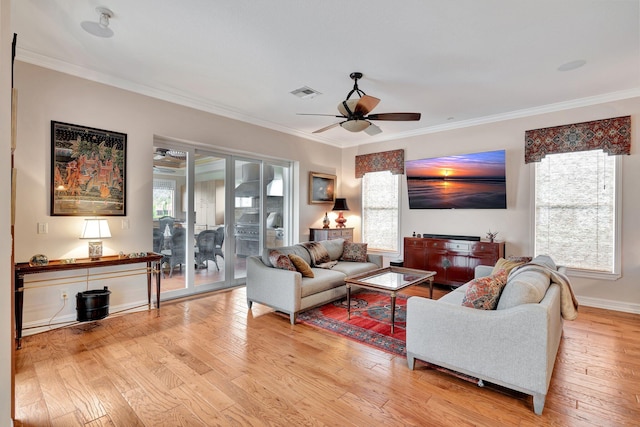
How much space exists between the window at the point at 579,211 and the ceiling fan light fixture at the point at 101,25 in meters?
5.49

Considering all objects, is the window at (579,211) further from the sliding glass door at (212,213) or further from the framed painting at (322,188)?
the sliding glass door at (212,213)

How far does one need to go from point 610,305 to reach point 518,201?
5.72 feet

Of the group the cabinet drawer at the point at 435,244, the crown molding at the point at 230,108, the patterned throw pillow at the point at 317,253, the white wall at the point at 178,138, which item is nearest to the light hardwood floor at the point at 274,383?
the white wall at the point at 178,138

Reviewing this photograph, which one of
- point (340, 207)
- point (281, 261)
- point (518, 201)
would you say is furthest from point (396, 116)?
point (340, 207)

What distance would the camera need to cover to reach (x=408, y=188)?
5.85 m

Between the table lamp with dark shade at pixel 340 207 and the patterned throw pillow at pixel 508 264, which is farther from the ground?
the table lamp with dark shade at pixel 340 207

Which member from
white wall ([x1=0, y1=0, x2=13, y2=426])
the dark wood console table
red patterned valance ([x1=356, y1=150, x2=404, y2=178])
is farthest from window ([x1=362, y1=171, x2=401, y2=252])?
white wall ([x1=0, y1=0, x2=13, y2=426])

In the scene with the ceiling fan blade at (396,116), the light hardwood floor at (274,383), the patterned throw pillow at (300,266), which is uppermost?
the ceiling fan blade at (396,116)

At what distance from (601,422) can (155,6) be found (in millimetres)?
4225

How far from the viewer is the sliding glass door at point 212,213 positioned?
175 inches

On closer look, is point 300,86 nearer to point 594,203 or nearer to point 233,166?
point 233,166

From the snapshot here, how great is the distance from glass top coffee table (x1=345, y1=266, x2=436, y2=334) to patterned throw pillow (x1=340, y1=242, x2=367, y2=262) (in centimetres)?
72

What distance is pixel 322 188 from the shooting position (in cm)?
658

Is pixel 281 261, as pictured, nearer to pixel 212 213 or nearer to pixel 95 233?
pixel 212 213
